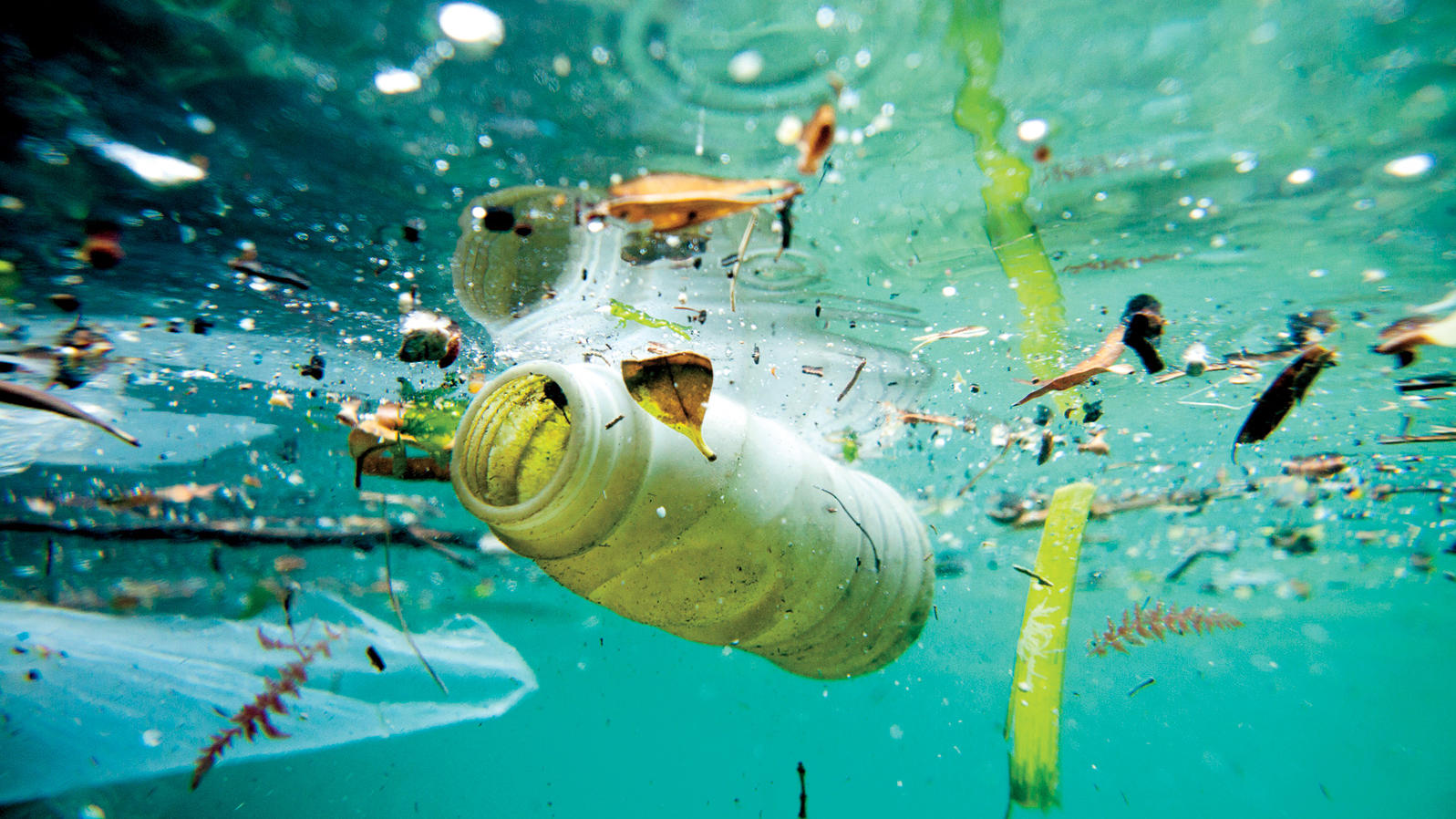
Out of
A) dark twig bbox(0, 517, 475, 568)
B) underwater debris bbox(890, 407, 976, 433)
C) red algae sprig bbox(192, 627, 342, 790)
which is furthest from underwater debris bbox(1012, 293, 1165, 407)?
red algae sprig bbox(192, 627, 342, 790)

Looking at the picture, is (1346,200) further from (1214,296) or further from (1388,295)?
(1388,295)

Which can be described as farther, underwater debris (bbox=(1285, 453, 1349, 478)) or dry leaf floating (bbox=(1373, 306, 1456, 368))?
underwater debris (bbox=(1285, 453, 1349, 478))

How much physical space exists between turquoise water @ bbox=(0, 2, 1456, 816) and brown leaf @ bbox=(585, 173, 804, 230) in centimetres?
11

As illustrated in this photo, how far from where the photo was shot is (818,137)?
9.64ft

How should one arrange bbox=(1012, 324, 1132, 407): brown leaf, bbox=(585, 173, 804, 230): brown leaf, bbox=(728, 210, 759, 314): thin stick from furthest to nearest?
bbox=(728, 210, 759, 314): thin stick < bbox=(1012, 324, 1132, 407): brown leaf < bbox=(585, 173, 804, 230): brown leaf

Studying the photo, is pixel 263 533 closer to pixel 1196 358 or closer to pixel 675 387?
pixel 675 387

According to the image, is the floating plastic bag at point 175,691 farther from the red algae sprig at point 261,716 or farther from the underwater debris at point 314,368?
the underwater debris at point 314,368

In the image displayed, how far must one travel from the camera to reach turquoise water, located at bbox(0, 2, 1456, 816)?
2.49 metres

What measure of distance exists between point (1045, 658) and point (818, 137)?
3.92m

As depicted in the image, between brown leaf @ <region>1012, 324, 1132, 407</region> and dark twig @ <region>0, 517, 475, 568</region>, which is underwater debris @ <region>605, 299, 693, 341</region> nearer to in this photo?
brown leaf @ <region>1012, 324, 1132, 407</region>

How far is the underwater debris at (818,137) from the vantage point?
283cm

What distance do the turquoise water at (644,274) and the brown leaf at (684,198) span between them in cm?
11

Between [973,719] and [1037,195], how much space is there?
22.3m

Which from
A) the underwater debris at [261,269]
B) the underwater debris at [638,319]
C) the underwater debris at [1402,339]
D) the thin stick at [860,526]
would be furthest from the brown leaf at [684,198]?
the underwater debris at [1402,339]
